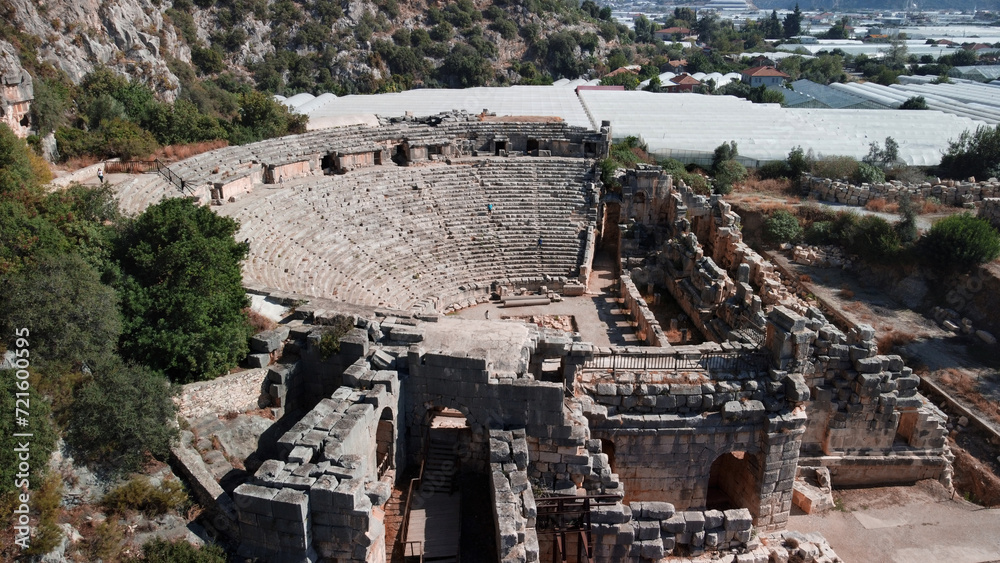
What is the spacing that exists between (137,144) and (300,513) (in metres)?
19.0

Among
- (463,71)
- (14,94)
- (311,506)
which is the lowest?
(311,506)

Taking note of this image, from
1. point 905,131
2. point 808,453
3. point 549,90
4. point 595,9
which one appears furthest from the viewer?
point 595,9

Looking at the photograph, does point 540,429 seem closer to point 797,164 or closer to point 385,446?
point 385,446

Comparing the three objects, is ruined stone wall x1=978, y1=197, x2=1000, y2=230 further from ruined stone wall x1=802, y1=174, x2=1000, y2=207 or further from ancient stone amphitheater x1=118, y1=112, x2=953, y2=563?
ancient stone amphitheater x1=118, y1=112, x2=953, y2=563

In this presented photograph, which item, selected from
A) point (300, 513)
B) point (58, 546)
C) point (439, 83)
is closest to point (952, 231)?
point (300, 513)

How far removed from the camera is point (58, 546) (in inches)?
→ 406

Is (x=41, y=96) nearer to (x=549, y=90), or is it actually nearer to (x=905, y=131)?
(x=549, y=90)

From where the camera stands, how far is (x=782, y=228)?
31141 millimetres

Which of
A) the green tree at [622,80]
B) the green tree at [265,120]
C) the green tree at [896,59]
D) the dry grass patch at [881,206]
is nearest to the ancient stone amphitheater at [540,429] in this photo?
the green tree at [265,120]

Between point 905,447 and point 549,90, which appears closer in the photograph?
point 905,447

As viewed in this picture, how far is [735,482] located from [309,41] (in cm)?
6446

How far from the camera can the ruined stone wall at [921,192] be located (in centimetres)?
3291

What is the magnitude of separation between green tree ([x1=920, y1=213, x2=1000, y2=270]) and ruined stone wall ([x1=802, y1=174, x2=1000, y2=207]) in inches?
251

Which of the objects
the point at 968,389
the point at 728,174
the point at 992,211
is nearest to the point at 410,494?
the point at 968,389
